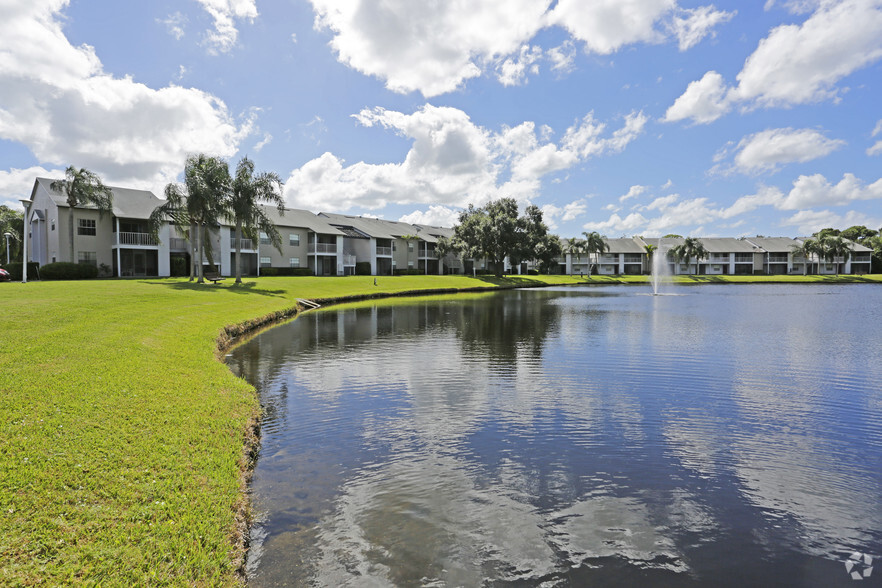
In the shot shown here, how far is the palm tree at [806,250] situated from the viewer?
362 ft

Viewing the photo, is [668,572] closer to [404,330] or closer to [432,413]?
[432,413]

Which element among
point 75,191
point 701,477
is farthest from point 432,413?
point 75,191

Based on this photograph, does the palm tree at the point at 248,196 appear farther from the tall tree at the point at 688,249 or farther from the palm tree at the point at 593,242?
the tall tree at the point at 688,249

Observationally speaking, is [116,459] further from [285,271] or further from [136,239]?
[285,271]

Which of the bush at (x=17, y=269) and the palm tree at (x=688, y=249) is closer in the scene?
the bush at (x=17, y=269)

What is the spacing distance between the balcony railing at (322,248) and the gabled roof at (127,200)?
750 inches

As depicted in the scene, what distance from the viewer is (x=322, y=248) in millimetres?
70438

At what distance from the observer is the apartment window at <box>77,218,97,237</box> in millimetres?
49469

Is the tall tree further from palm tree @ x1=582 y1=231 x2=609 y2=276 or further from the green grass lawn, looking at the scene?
the green grass lawn

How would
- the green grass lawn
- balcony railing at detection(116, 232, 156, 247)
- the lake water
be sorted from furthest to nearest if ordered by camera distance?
1. balcony railing at detection(116, 232, 156, 247)
2. the lake water
3. the green grass lawn

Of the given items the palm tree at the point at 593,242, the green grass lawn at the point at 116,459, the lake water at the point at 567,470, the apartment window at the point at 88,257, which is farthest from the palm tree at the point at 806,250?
the apartment window at the point at 88,257

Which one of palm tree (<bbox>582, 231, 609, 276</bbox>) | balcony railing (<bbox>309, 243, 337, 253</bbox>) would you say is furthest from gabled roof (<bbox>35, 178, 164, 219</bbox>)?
palm tree (<bbox>582, 231, 609, 276</bbox>)

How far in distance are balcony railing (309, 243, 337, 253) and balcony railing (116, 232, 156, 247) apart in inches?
828

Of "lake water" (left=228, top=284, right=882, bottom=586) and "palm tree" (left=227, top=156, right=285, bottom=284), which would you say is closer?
"lake water" (left=228, top=284, right=882, bottom=586)
